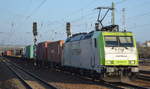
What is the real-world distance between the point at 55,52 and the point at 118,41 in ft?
46.2

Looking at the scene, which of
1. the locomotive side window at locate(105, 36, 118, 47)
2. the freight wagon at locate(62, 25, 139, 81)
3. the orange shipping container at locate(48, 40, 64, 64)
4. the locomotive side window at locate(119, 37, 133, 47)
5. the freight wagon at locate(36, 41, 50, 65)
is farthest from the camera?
the freight wagon at locate(36, 41, 50, 65)

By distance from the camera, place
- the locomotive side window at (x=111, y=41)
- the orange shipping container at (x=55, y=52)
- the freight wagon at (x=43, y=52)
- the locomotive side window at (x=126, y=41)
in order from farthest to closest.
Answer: the freight wagon at (x=43, y=52)
the orange shipping container at (x=55, y=52)
the locomotive side window at (x=126, y=41)
the locomotive side window at (x=111, y=41)

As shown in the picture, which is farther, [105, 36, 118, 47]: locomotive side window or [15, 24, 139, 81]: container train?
[105, 36, 118, 47]: locomotive side window

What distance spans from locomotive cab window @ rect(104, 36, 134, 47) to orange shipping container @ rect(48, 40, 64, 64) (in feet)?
37.1

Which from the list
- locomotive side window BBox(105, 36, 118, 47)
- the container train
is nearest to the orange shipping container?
the container train

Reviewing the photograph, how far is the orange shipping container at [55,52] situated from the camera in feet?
89.7

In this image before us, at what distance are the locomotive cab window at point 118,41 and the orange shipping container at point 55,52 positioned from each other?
1131cm

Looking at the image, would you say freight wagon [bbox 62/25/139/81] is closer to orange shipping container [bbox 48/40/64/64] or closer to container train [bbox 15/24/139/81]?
container train [bbox 15/24/139/81]

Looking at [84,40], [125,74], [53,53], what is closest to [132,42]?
[125,74]

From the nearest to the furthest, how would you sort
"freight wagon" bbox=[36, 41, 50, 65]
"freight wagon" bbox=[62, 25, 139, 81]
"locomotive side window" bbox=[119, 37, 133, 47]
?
"freight wagon" bbox=[62, 25, 139, 81] < "locomotive side window" bbox=[119, 37, 133, 47] < "freight wagon" bbox=[36, 41, 50, 65]

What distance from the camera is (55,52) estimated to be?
1148 inches

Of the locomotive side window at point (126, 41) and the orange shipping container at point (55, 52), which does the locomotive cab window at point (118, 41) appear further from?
the orange shipping container at point (55, 52)

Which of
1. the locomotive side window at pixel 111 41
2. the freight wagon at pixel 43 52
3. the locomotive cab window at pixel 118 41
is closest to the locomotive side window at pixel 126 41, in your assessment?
the locomotive cab window at pixel 118 41

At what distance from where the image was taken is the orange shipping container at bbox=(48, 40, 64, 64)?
1076 inches
